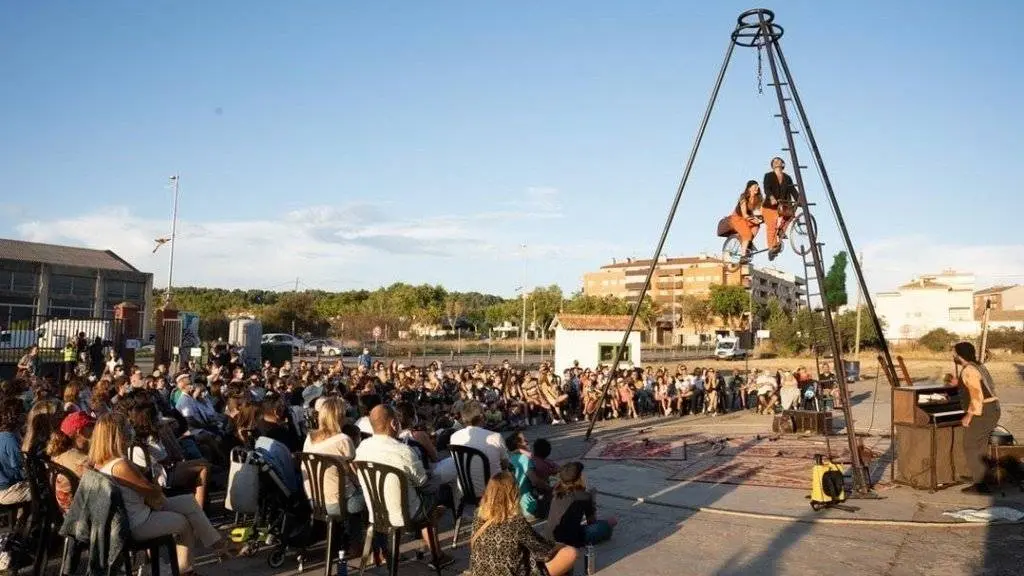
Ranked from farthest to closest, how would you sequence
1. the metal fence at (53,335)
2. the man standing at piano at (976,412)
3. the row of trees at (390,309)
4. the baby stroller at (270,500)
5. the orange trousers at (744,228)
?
the row of trees at (390,309)
the metal fence at (53,335)
the orange trousers at (744,228)
the man standing at piano at (976,412)
the baby stroller at (270,500)

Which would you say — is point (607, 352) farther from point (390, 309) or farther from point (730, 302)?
point (730, 302)

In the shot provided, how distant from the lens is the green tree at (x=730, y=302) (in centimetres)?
9506

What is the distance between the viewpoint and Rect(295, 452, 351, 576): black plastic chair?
6480 mm

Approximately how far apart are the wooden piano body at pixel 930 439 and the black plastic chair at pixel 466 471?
609 cm

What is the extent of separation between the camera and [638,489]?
1062 centimetres

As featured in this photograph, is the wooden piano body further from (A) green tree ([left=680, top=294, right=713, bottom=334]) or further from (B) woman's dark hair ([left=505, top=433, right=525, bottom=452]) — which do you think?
(A) green tree ([left=680, top=294, right=713, bottom=334])

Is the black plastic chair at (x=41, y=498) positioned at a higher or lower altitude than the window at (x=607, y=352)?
lower

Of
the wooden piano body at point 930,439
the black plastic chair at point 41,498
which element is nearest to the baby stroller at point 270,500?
the black plastic chair at point 41,498

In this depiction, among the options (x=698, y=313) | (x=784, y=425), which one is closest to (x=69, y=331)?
(x=784, y=425)

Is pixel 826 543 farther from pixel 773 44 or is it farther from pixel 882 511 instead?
pixel 773 44

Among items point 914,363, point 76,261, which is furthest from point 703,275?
point 76,261

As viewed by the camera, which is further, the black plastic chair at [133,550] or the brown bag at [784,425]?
the brown bag at [784,425]

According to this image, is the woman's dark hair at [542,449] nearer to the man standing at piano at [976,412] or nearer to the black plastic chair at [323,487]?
the black plastic chair at [323,487]

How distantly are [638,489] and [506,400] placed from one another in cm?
910
